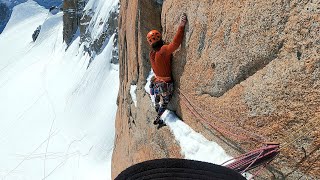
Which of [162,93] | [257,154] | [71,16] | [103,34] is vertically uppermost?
[257,154]

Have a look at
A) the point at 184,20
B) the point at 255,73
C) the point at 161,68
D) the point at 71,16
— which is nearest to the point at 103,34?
the point at 71,16

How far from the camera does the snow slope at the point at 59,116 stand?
1037 inches

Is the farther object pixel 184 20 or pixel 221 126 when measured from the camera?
pixel 184 20

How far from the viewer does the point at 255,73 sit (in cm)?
541

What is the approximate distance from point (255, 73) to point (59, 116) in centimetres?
3253

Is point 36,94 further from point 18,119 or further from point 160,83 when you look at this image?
point 160,83

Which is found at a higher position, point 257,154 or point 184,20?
point 184,20

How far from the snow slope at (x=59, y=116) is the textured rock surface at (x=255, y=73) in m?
15.2

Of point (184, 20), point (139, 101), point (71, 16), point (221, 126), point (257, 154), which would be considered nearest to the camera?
point (257, 154)

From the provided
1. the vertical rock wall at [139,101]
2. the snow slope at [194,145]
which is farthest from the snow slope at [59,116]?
the snow slope at [194,145]

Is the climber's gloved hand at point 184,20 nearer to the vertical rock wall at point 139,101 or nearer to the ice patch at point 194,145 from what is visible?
the ice patch at point 194,145

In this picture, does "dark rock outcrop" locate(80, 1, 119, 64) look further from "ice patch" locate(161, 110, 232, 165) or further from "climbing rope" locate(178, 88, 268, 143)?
"climbing rope" locate(178, 88, 268, 143)

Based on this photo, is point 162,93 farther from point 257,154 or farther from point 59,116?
point 59,116

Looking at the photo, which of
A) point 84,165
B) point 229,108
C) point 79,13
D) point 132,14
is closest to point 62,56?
point 79,13
